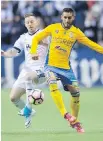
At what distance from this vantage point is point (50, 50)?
1220 cm

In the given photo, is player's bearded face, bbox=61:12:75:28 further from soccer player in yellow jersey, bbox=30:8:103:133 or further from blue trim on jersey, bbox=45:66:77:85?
blue trim on jersey, bbox=45:66:77:85

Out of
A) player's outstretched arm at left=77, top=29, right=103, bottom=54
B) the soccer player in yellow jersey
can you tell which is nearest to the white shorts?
the soccer player in yellow jersey

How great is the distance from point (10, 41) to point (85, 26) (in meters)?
2.26

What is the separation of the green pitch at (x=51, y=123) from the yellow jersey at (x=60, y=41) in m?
1.15

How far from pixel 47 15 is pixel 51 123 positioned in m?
8.89

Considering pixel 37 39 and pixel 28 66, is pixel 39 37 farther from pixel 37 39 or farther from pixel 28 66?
pixel 28 66

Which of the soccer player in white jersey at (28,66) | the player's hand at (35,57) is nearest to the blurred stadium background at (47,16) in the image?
the soccer player in white jersey at (28,66)

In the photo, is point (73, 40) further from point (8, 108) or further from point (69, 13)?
A: point (8, 108)

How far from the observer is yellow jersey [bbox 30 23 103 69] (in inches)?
476

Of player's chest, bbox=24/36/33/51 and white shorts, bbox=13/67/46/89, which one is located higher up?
player's chest, bbox=24/36/33/51

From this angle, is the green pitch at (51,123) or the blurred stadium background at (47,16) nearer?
the green pitch at (51,123)

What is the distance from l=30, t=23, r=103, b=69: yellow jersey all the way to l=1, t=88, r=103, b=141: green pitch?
1153 millimetres

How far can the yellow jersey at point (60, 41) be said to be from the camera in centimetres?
1208

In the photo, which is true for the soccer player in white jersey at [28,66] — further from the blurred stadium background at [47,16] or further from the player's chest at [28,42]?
the blurred stadium background at [47,16]
